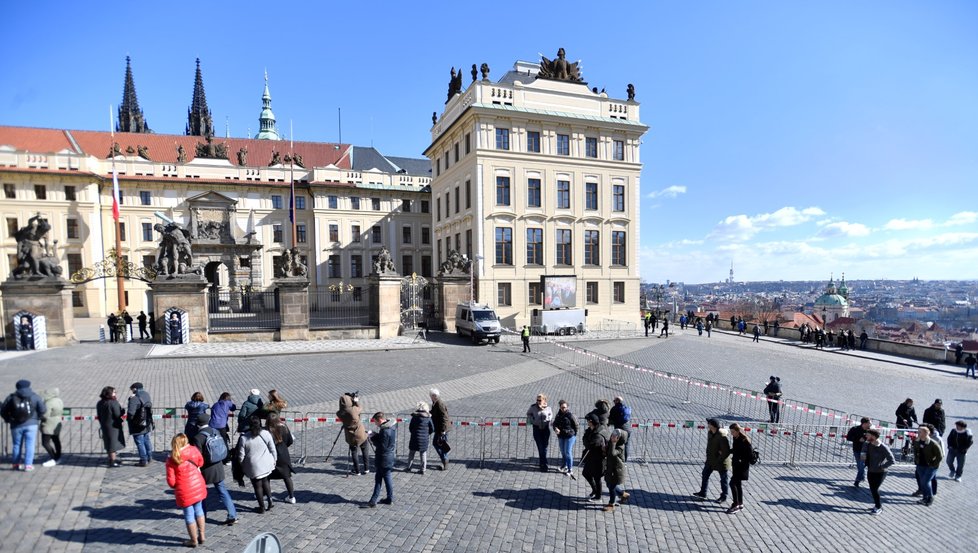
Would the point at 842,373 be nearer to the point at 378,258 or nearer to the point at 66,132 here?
the point at 378,258

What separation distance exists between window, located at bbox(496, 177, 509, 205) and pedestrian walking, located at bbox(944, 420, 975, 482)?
81.3 ft

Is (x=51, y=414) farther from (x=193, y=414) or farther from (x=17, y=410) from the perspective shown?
(x=193, y=414)

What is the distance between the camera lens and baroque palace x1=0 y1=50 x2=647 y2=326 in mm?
30453

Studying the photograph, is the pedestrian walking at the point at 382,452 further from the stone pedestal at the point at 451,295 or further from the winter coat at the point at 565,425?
the stone pedestal at the point at 451,295

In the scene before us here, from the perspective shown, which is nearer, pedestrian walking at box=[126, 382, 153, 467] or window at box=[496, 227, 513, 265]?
pedestrian walking at box=[126, 382, 153, 467]

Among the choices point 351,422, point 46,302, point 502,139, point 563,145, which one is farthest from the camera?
point 563,145

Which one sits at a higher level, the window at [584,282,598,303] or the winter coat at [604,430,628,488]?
the window at [584,282,598,303]

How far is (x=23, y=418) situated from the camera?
706 centimetres

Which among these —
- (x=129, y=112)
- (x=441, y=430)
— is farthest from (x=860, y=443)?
(x=129, y=112)

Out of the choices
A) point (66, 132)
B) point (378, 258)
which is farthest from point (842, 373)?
point (66, 132)

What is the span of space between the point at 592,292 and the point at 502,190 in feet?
32.4

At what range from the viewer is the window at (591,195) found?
32.2 m

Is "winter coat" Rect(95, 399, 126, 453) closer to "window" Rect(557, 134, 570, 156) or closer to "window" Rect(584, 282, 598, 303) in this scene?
"window" Rect(584, 282, 598, 303)

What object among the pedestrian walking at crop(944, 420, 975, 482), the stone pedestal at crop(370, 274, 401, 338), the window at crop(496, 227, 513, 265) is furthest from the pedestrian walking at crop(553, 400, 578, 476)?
the window at crop(496, 227, 513, 265)
